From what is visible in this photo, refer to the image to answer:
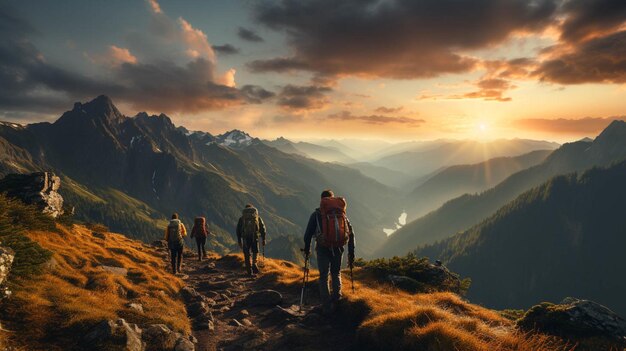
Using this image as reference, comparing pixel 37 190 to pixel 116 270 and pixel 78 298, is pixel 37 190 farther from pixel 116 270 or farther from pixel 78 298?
pixel 78 298

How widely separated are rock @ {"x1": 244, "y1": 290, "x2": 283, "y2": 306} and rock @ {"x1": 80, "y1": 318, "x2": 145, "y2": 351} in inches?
278

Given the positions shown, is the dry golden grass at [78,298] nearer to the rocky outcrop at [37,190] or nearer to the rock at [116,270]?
the rock at [116,270]

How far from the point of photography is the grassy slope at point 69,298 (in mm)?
8688

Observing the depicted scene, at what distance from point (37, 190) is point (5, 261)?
13401 mm

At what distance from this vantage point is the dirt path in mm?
10969

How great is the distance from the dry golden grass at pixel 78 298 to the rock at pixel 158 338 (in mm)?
751

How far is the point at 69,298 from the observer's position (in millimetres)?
10484

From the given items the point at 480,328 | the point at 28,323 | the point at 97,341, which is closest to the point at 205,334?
the point at 97,341

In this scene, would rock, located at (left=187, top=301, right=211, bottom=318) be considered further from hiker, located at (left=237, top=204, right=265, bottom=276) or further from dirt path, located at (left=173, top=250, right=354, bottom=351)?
hiker, located at (left=237, top=204, right=265, bottom=276)

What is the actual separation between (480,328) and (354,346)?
3548mm

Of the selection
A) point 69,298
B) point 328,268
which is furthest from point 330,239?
point 69,298

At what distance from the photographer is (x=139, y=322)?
10.5m

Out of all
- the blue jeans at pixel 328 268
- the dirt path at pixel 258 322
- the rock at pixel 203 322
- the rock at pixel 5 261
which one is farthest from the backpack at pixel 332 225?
the rock at pixel 5 261

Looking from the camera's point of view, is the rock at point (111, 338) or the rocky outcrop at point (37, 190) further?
the rocky outcrop at point (37, 190)
